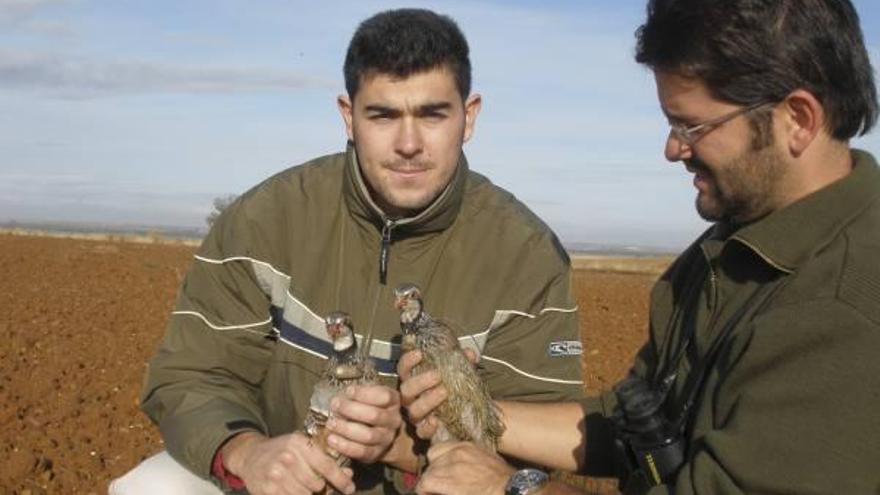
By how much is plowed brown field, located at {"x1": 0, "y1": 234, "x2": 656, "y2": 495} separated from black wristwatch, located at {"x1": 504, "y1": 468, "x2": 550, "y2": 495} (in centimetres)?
437

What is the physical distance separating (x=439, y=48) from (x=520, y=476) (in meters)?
2.15

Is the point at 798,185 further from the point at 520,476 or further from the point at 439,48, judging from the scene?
the point at 439,48

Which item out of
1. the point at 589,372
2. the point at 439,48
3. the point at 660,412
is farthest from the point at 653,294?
the point at 589,372

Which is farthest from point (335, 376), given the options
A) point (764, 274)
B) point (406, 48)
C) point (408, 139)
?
point (764, 274)

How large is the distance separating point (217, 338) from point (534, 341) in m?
1.55

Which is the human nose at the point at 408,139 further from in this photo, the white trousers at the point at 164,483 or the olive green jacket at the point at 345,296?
the white trousers at the point at 164,483

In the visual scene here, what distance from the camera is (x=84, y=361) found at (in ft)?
46.9

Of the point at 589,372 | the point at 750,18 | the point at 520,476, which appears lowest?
the point at 589,372

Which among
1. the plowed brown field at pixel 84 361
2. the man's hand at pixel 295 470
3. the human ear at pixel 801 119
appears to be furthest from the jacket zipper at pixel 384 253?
the plowed brown field at pixel 84 361

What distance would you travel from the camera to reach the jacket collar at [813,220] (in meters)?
3.79

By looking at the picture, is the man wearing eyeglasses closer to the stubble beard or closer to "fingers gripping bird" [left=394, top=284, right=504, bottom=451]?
the stubble beard

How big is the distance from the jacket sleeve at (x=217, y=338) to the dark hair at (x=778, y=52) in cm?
258

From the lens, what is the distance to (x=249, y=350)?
5688mm

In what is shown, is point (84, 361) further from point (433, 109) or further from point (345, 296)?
point (433, 109)
